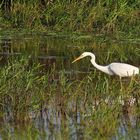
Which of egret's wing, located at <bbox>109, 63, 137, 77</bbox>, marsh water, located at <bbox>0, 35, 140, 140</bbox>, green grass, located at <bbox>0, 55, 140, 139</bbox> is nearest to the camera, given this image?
marsh water, located at <bbox>0, 35, 140, 140</bbox>

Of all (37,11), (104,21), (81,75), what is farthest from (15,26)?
(81,75)

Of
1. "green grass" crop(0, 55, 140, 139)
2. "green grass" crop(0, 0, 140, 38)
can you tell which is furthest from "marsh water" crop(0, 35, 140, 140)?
"green grass" crop(0, 0, 140, 38)

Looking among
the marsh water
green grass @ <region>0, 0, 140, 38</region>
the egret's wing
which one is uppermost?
green grass @ <region>0, 0, 140, 38</region>

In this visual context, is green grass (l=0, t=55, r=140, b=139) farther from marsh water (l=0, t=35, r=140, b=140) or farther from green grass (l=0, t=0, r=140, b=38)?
green grass (l=0, t=0, r=140, b=38)

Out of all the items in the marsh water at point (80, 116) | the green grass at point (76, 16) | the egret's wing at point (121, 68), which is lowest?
the marsh water at point (80, 116)

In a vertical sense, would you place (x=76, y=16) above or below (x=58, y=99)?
above

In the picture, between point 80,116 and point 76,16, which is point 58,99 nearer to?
point 80,116

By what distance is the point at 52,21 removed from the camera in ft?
58.3

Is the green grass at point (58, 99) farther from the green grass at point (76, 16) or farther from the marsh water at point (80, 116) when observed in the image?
the green grass at point (76, 16)

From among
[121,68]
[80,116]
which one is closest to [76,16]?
[121,68]

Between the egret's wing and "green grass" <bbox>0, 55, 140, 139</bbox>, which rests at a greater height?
the egret's wing

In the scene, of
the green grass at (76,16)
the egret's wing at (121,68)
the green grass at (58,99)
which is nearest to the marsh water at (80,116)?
the green grass at (58,99)

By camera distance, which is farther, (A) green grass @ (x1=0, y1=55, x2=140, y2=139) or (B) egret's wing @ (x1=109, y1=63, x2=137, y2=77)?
(B) egret's wing @ (x1=109, y1=63, x2=137, y2=77)

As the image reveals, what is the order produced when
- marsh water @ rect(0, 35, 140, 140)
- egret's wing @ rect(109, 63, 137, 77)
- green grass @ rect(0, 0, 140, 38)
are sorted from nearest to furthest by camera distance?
marsh water @ rect(0, 35, 140, 140)
egret's wing @ rect(109, 63, 137, 77)
green grass @ rect(0, 0, 140, 38)
